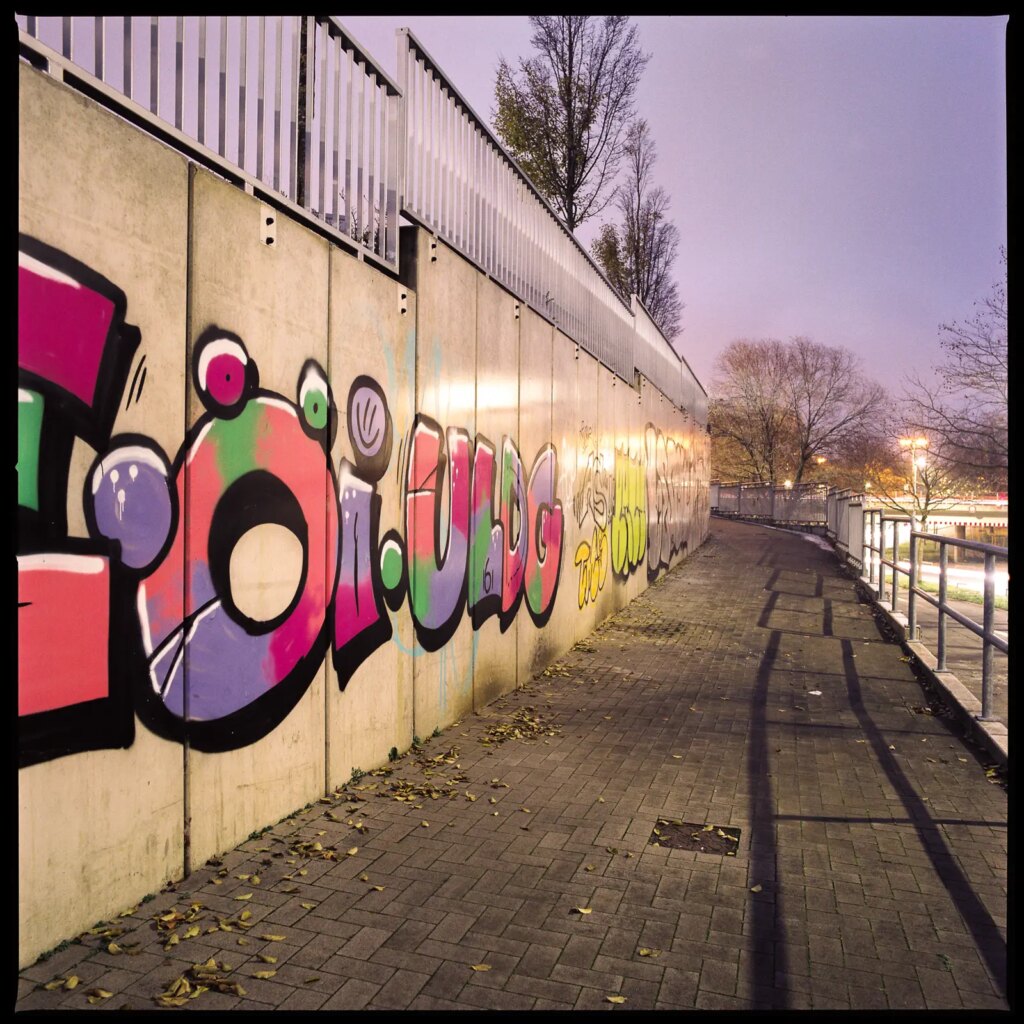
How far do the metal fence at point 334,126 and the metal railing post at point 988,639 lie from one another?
4.94 metres

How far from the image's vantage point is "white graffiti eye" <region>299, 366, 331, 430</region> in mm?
5012

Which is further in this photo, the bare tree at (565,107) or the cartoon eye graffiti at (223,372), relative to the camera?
the bare tree at (565,107)

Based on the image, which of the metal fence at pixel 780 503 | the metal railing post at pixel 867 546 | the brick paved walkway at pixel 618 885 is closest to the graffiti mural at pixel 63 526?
the brick paved walkway at pixel 618 885

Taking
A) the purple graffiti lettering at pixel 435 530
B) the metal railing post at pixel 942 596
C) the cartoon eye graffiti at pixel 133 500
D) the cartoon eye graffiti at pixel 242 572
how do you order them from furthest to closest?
1. the metal railing post at pixel 942 596
2. the purple graffiti lettering at pixel 435 530
3. the cartoon eye graffiti at pixel 242 572
4. the cartoon eye graffiti at pixel 133 500

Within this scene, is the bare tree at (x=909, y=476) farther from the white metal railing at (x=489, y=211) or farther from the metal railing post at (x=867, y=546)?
the white metal railing at (x=489, y=211)

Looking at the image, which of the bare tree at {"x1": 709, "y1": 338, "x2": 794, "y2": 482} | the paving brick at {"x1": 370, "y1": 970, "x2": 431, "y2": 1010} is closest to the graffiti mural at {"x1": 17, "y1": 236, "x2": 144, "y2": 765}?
the paving brick at {"x1": 370, "y1": 970, "x2": 431, "y2": 1010}

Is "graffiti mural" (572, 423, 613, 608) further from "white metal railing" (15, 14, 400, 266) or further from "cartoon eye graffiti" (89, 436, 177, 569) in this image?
"cartoon eye graffiti" (89, 436, 177, 569)

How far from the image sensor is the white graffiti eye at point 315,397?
5.01 meters

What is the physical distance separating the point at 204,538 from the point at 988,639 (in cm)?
558

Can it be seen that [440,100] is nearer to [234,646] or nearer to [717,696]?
[234,646]

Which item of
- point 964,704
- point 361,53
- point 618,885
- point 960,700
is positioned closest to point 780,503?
point 960,700

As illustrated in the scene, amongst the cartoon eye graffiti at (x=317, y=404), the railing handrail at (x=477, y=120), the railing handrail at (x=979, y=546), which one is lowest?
the railing handrail at (x=979, y=546)

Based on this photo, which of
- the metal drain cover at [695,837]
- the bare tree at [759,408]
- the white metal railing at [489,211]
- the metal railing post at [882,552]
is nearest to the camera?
the metal drain cover at [695,837]

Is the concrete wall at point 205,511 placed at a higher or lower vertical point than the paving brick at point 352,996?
higher
